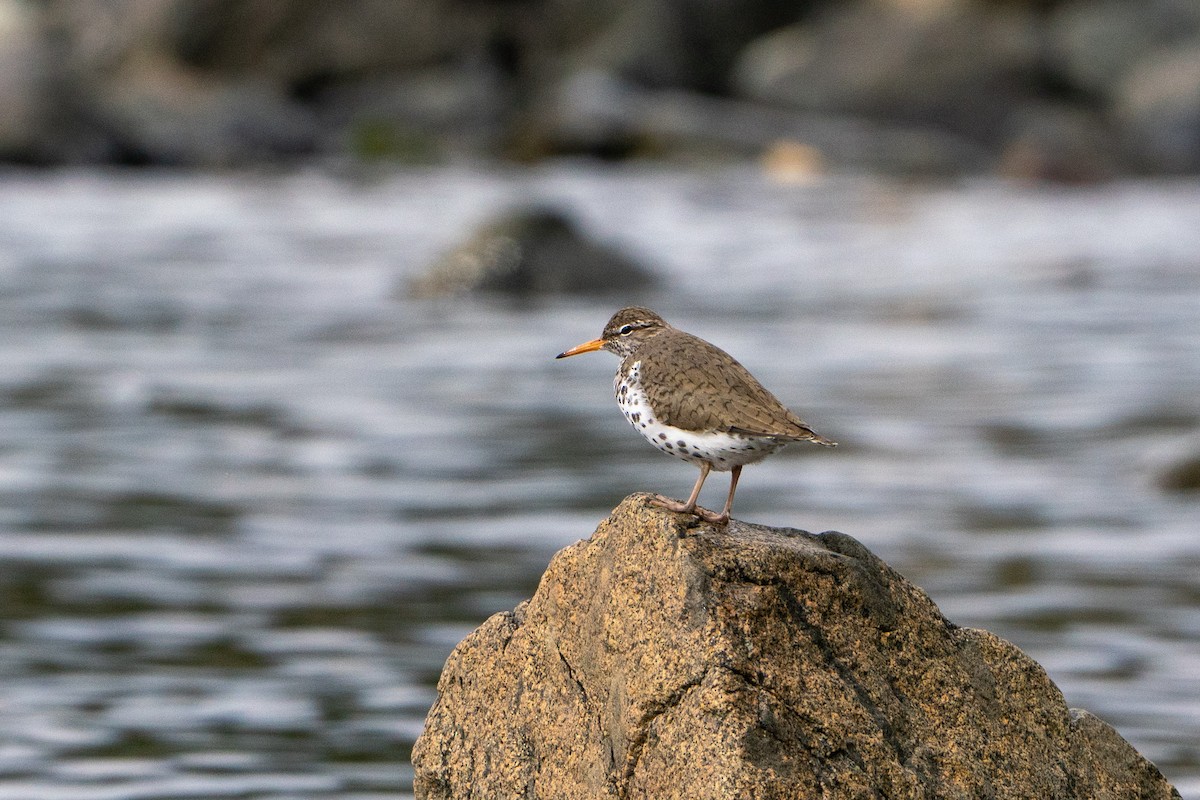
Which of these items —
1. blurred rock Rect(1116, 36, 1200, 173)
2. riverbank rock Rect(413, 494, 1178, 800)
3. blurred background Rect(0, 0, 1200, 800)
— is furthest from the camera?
blurred rock Rect(1116, 36, 1200, 173)

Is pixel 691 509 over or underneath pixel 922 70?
underneath

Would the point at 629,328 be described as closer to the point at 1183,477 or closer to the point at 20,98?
the point at 1183,477

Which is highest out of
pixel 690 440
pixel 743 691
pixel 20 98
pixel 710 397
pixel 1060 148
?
pixel 1060 148

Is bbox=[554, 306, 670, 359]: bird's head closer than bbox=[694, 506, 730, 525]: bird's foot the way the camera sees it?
No

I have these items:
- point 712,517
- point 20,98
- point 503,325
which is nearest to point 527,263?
point 503,325

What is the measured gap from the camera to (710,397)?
21.0 feet

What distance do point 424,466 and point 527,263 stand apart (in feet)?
32.4

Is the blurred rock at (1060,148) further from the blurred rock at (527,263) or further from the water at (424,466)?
the blurred rock at (527,263)

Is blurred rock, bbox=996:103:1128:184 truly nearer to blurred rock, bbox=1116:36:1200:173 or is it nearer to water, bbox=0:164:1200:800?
blurred rock, bbox=1116:36:1200:173

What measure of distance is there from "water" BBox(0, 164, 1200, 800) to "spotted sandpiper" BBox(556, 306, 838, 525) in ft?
8.81

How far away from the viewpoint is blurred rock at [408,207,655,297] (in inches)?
984

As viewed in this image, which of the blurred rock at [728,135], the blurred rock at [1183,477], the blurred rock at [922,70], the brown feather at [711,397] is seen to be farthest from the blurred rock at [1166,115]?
the brown feather at [711,397]

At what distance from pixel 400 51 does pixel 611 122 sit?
7963 millimetres

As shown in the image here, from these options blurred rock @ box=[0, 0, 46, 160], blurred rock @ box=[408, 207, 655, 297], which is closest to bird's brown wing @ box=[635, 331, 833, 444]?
blurred rock @ box=[408, 207, 655, 297]
